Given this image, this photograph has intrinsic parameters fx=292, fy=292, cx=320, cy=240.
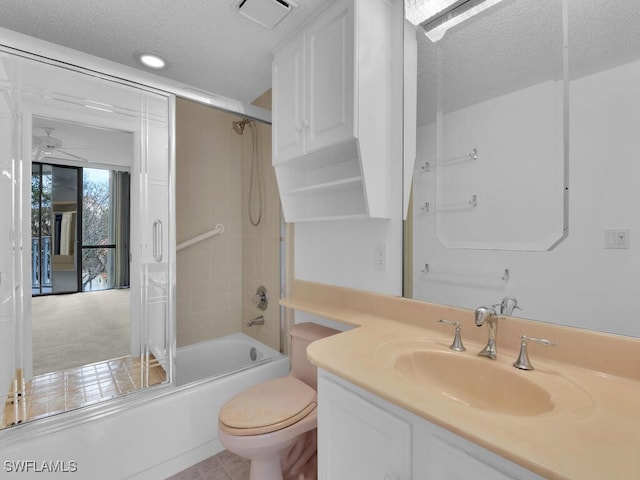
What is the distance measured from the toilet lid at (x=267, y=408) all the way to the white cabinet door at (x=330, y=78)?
4.02 feet

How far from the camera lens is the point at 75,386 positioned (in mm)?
1498

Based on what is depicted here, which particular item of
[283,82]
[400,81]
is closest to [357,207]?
[400,81]

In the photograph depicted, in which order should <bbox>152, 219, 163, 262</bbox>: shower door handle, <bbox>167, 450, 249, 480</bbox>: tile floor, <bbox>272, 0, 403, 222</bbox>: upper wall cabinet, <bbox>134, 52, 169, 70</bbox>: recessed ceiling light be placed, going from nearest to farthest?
<bbox>272, 0, 403, 222</bbox>: upper wall cabinet
<bbox>167, 450, 249, 480</bbox>: tile floor
<bbox>152, 219, 163, 262</bbox>: shower door handle
<bbox>134, 52, 169, 70</bbox>: recessed ceiling light

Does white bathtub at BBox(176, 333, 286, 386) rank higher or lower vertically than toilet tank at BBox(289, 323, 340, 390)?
lower

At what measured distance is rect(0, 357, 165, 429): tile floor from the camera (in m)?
1.31

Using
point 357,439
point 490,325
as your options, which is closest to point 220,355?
point 357,439

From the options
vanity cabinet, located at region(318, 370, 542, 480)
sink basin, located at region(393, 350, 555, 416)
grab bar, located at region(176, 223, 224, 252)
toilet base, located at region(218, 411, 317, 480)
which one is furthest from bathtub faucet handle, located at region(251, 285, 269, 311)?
sink basin, located at region(393, 350, 555, 416)

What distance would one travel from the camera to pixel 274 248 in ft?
7.56

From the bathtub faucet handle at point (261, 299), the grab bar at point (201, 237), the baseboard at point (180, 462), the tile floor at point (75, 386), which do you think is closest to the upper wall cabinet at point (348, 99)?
the bathtub faucet handle at point (261, 299)

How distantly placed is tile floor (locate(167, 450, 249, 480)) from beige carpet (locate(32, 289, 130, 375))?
0.73m

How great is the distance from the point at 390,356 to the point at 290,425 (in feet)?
1.96

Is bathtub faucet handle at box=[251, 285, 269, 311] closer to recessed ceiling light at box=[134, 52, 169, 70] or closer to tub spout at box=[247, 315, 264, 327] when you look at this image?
tub spout at box=[247, 315, 264, 327]

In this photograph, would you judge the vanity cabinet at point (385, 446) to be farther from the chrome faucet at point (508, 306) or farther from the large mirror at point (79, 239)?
the large mirror at point (79, 239)

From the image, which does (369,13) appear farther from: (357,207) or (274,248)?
(274,248)
